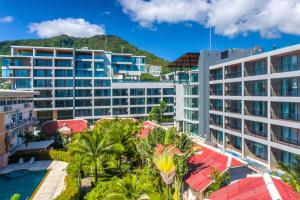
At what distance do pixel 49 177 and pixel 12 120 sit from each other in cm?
1596

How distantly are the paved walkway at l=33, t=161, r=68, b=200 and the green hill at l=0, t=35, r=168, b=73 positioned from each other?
109929mm

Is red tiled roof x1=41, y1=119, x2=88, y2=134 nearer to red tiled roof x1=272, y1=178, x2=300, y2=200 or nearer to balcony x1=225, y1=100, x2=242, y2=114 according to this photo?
balcony x1=225, y1=100, x2=242, y2=114

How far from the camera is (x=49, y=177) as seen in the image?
3644 centimetres

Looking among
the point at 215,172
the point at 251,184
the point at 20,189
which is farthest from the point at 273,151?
the point at 20,189

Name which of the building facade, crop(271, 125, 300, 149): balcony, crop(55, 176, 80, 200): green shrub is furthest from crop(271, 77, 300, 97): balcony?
crop(55, 176, 80, 200): green shrub

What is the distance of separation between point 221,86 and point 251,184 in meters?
30.6

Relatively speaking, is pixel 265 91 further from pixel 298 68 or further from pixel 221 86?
pixel 221 86

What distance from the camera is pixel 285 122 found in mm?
32125

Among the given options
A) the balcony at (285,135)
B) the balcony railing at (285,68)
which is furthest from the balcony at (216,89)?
the balcony at (285,135)

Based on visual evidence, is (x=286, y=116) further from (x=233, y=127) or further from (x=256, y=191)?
(x=256, y=191)

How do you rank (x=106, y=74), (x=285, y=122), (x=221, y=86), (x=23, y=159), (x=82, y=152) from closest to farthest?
(x=82, y=152)
(x=285, y=122)
(x=23, y=159)
(x=221, y=86)
(x=106, y=74)

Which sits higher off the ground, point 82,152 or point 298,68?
point 298,68

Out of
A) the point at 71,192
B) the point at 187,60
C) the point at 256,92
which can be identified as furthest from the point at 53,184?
the point at 187,60

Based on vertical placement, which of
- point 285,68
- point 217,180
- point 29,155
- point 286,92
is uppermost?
point 285,68
